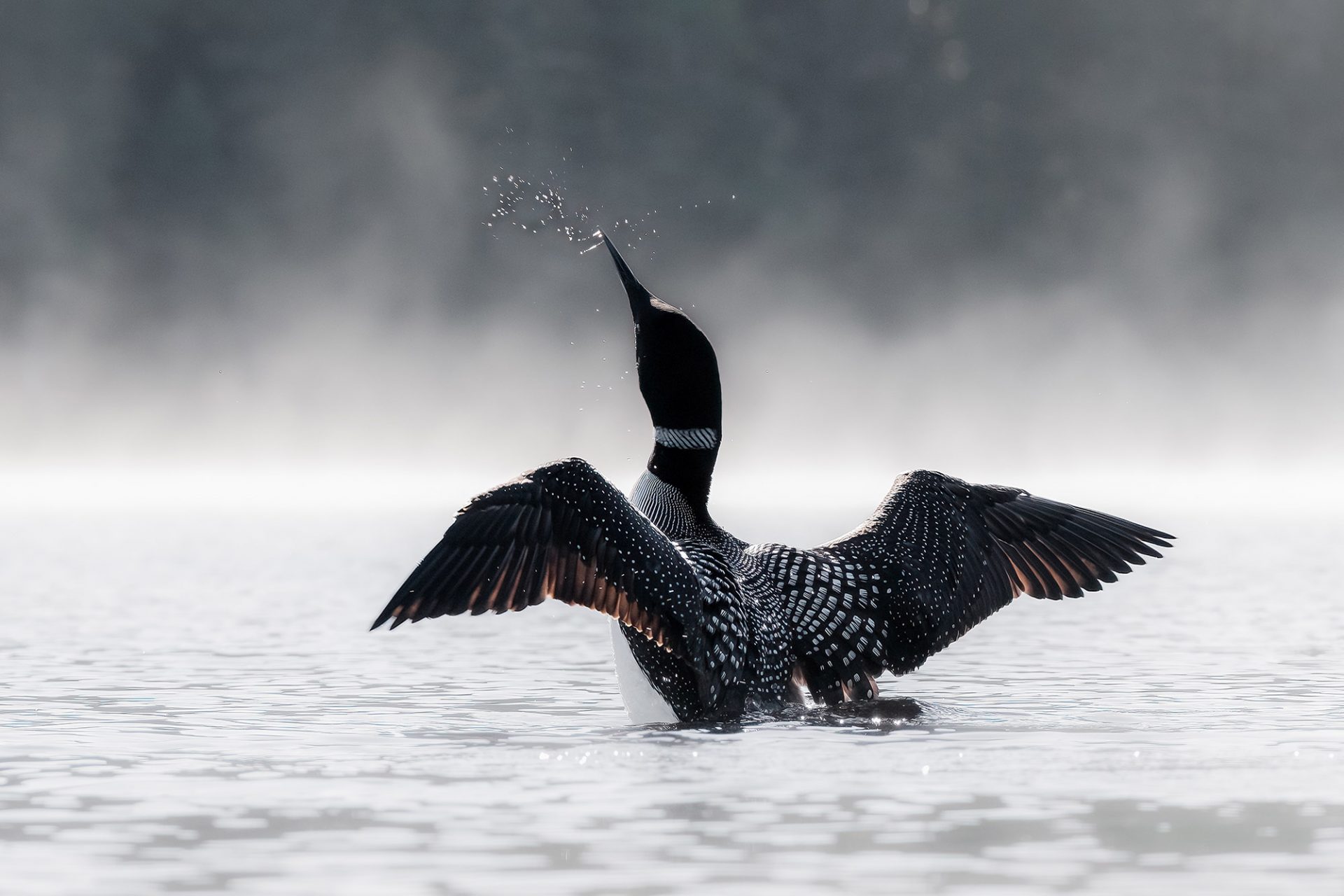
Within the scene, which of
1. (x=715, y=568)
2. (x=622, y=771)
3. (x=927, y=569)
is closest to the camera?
(x=622, y=771)

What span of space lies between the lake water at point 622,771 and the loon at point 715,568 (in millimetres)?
217

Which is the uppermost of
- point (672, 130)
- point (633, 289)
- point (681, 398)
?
point (672, 130)

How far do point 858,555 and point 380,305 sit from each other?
62.6 meters

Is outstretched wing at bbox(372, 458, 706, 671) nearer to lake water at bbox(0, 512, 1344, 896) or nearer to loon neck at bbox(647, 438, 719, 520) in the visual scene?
lake water at bbox(0, 512, 1344, 896)

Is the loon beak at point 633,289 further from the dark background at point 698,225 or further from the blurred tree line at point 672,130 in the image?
the blurred tree line at point 672,130

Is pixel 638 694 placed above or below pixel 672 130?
below

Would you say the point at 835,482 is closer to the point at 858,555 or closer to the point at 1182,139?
the point at 1182,139

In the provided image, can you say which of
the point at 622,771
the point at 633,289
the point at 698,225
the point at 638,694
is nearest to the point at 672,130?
the point at 698,225

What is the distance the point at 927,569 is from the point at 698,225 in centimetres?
6114

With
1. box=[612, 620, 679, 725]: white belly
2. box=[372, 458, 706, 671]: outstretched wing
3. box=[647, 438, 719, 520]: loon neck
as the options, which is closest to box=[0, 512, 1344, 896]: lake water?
box=[612, 620, 679, 725]: white belly

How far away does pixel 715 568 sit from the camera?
5.91 meters

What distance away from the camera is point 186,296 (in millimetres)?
69125

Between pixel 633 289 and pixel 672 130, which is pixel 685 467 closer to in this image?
pixel 633 289

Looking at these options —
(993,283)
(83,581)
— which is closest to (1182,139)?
(993,283)
